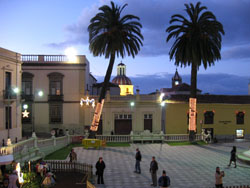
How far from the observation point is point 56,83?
40625mm

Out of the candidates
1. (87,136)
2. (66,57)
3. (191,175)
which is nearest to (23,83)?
(66,57)

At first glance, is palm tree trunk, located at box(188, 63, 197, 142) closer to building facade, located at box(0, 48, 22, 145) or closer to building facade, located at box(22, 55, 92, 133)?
building facade, located at box(22, 55, 92, 133)

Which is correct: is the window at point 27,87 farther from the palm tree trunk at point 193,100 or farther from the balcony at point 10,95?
the palm tree trunk at point 193,100

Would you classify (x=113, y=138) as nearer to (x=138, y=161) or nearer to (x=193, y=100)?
(x=193, y=100)

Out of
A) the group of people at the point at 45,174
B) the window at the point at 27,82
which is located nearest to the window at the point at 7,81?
the window at the point at 27,82

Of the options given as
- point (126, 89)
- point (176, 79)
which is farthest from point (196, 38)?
point (176, 79)

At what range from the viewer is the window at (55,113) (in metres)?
40.3

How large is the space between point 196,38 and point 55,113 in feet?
69.9

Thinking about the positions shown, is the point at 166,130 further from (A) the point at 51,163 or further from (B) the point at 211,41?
(A) the point at 51,163

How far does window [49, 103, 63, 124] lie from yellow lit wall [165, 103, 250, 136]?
583 inches

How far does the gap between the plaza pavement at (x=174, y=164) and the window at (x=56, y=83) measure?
Result: 1309 centimetres

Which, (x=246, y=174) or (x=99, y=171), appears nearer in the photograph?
(x=99, y=171)

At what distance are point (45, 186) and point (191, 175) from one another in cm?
944

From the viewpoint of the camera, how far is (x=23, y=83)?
132 ft
